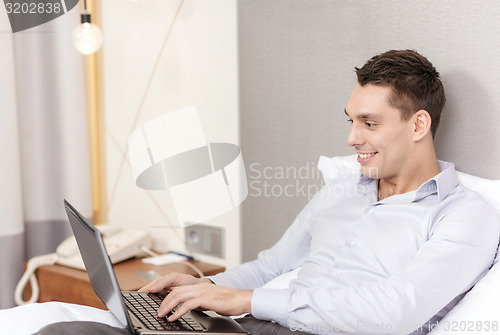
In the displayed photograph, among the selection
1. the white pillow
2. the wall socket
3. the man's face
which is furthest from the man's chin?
the wall socket

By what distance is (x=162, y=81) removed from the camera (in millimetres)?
2406

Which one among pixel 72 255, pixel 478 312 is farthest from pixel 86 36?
pixel 478 312

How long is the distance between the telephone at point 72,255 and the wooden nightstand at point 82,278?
0.02 meters

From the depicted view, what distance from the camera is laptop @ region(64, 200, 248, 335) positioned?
1.15 meters

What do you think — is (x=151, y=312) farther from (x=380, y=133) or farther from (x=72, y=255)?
(x=72, y=255)

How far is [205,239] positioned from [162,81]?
26.3 inches

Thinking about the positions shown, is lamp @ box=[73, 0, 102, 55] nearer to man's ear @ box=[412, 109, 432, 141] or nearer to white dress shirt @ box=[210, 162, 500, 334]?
white dress shirt @ box=[210, 162, 500, 334]

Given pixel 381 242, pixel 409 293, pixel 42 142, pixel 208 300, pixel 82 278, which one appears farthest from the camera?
pixel 42 142

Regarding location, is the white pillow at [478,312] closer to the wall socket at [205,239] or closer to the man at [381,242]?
the man at [381,242]

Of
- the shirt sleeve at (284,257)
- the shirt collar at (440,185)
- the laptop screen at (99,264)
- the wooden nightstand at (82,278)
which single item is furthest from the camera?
the wooden nightstand at (82,278)

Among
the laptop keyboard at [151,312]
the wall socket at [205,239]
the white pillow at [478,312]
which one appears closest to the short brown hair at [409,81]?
the white pillow at [478,312]

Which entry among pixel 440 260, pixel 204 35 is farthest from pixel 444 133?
pixel 204 35

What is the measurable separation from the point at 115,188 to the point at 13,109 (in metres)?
0.58

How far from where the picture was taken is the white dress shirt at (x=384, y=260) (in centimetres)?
120
